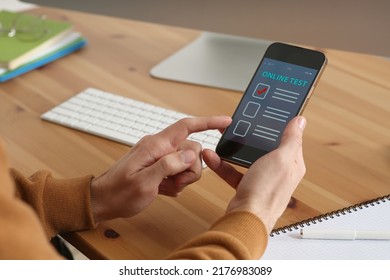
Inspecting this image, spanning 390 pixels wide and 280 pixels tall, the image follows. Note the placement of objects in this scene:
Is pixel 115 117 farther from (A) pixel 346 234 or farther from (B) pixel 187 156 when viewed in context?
(A) pixel 346 234

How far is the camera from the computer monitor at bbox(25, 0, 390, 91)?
1085 mm

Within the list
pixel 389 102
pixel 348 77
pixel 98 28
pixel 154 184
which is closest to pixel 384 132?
pixel 389 102

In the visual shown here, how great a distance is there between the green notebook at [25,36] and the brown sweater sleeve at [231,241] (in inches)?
27.4

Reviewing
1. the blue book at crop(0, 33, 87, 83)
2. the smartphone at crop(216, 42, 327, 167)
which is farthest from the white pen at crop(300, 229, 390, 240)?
the blue book at crop(0, 33, 87, 83)

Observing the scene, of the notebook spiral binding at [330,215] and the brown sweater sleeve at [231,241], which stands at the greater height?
the brown sweater sleeve at [231,241]

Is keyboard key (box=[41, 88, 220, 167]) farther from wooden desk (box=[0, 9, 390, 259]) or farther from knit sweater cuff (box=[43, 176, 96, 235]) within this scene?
knit sweater cuff (box=[43, 176, 96, 235])

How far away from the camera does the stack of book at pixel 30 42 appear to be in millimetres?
1264

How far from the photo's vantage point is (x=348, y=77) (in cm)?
126

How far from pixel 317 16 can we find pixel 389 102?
0.22 metres

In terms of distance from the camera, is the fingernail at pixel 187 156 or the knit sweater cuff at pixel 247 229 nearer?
the knit sweater cuff at pixel 247 229

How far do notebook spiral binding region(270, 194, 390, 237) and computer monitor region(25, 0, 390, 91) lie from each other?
33 centimetres

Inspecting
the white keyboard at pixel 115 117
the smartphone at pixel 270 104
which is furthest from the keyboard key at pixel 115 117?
the smartphone at pixel 270 104

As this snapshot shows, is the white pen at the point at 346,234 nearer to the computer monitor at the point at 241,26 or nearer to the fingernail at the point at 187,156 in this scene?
the fingernail at the point at 187,156

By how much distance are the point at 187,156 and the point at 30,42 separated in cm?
64
